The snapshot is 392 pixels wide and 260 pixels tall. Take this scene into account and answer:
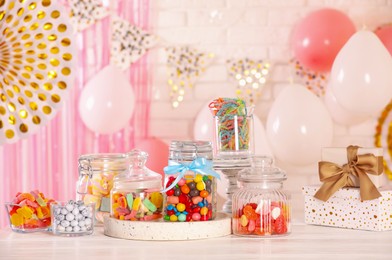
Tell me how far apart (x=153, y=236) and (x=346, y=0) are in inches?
102

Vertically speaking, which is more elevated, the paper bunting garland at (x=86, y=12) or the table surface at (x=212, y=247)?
the paper bunting garland at (x=86, y=12)

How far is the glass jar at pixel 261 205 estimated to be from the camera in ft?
5.85

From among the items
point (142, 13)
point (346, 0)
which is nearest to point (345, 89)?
point (346, 0)

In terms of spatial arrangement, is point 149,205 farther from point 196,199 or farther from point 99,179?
point 99,179

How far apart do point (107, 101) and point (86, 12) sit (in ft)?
2.14

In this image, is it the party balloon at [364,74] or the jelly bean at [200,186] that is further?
the party balloon at [364,74]

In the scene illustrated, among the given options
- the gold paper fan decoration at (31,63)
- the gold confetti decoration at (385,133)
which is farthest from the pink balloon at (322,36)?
the gold paper fan decoration at (31,63)

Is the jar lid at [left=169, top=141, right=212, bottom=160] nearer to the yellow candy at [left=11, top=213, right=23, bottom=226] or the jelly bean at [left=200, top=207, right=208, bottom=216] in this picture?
the jelly bean at [left=200, top=207, right=208, bottom=216]

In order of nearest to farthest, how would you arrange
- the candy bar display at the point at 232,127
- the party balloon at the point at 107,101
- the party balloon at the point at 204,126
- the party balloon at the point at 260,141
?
the candy bar display at the point at 232,127
the party balloon at the point at 260,141
the party balloon at the point at 204,126
the party balloon at the point at 107,101

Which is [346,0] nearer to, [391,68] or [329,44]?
[329,44]

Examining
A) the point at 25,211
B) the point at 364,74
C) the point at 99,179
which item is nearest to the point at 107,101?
the point at 364,74

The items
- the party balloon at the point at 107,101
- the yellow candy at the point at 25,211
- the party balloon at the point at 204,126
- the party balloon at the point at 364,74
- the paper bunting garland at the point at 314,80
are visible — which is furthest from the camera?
the paper bunting garland at the point at 314,80

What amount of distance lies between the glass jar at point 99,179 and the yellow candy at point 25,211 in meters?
0.13

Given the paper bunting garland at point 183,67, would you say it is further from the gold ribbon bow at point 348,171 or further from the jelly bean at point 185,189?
the jelly bean at point 185,189
